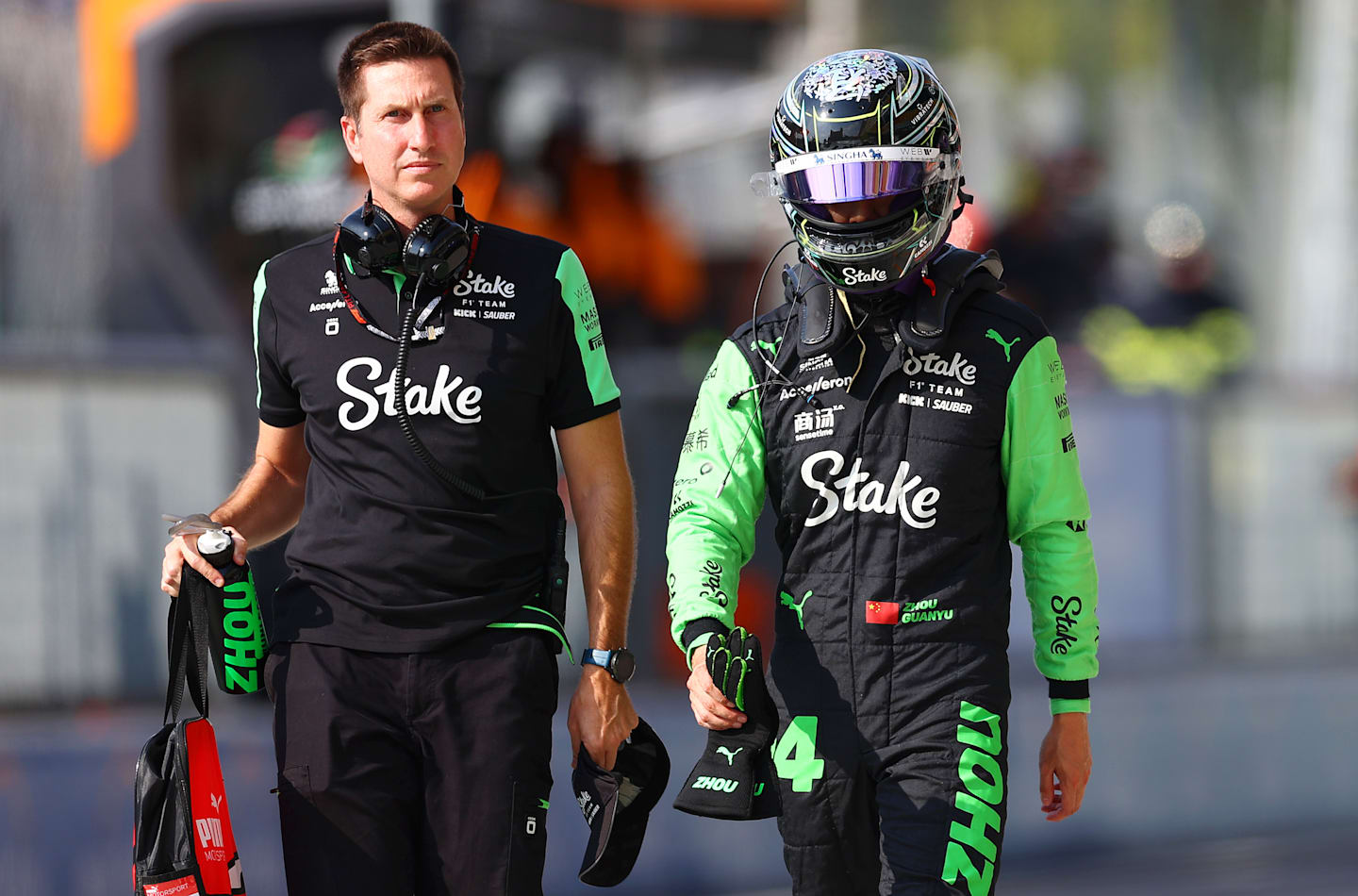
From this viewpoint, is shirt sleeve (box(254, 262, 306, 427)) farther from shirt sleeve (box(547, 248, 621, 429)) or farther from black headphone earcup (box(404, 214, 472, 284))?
shirt sleeve (box(547, 248, 621, 429))

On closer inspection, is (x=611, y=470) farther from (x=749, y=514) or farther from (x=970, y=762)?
(x=970, y=762)

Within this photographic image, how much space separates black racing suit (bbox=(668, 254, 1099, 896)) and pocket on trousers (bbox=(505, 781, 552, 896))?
431 millimetres

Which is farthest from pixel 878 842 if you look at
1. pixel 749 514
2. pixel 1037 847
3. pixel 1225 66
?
pixel 1225 66

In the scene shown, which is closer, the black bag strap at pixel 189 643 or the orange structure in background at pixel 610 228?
the black bag strap at pixel 189 643

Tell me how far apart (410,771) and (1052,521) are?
4.46 feet

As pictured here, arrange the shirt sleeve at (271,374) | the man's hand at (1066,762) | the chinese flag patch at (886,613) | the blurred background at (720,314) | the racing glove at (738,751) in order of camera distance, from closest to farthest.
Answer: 1. the racing glove at (738,751)
2. the chinese flag patch at (886,613)
3. the man's hand at (1066,762)
4. the shirt sleeve at (271,374)
5. the blurred background at (720,314)

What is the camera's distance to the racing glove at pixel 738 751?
336 centimetres

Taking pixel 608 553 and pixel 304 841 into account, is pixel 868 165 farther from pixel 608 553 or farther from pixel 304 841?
pixel 304 841

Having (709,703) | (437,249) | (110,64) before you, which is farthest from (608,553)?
(110,64)

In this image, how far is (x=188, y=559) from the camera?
139 inches

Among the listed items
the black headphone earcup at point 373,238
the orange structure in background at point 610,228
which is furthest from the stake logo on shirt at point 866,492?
the orange structure in background at point 610,228

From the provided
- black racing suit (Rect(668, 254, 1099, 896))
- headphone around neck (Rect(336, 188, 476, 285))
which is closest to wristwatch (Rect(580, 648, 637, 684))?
black racing suit (Rect(668, 254, 1099, 896))

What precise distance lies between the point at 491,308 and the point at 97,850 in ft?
12.5

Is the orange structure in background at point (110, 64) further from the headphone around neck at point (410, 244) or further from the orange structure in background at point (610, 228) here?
the headphone around neck at point (410, 244)
